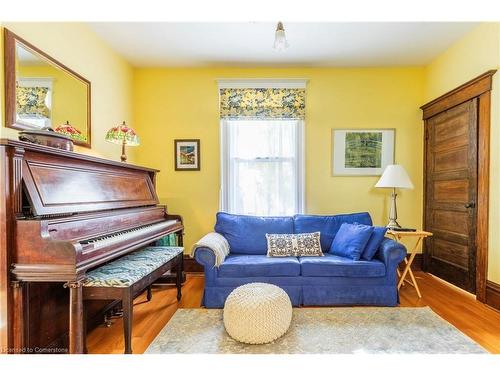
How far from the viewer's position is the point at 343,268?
2635mm

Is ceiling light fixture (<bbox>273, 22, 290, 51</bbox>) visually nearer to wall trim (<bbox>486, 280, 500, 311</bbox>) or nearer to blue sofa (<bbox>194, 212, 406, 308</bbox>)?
blue sofa (<bbox>194, 212, 406, 308</bbox>)

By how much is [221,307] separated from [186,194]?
1.69 meters

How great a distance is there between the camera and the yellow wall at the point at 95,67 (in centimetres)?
217

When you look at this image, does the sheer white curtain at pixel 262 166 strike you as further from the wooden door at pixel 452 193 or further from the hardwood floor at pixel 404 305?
the wooden door at pixel 452 193

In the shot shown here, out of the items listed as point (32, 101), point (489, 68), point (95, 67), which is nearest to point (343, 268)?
point (489, 68)

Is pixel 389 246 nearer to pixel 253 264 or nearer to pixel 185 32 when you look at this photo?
pixel 253 264

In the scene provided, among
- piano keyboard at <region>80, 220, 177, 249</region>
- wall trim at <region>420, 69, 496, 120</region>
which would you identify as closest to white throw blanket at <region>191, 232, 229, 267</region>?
piano keyboard at <region>80, 220, 177, 249</region>

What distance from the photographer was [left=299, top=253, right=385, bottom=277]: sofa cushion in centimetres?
262
